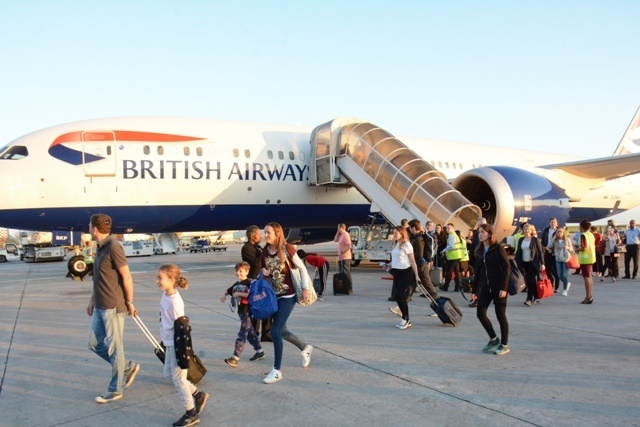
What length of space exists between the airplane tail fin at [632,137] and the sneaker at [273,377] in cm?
2535

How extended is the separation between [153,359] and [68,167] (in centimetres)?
885

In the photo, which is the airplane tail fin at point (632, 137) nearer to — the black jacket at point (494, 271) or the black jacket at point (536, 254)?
the black jacket at point (536, 254)

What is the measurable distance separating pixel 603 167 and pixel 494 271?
520 inches

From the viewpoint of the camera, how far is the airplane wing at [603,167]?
15.8 metres

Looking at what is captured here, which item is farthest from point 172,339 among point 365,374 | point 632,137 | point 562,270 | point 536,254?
point 632,137

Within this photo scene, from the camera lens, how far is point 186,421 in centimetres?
392

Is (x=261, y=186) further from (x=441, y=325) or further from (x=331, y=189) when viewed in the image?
(x=441, y=325)

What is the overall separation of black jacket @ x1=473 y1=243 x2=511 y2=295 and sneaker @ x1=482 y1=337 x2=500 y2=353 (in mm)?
561

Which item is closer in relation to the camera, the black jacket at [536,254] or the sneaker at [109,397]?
the sneaker at [109,397]

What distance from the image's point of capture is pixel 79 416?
4.20m

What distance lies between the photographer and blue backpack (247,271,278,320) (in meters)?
4.89

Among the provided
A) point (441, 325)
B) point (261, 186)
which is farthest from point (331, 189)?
point (441, 325)

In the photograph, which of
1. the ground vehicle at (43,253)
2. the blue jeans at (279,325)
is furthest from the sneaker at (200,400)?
the ground vehicle at (43,253)

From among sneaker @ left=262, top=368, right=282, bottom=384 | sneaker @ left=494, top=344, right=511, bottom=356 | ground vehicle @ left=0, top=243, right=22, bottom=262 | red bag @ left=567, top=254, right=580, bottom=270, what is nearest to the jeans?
sneaker @ left=494, top=344, right=511, bottom=356
